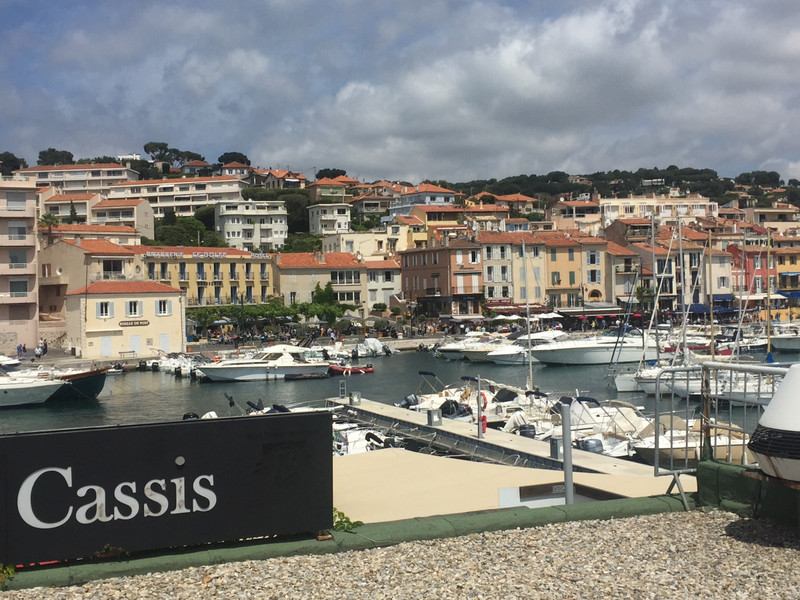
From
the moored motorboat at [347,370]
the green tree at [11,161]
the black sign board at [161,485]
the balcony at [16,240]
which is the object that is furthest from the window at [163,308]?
the green tree at [11,161]

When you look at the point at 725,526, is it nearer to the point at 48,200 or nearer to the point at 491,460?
the point at 491,460

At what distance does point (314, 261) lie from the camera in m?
85.8

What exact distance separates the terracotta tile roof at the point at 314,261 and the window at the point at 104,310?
22.6m

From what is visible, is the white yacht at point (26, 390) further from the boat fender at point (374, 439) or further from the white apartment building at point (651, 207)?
the white apartment building at point (651, 207)

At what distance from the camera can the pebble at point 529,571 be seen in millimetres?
7938

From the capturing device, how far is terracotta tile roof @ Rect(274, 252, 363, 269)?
84.4m

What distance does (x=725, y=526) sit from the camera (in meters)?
9.60

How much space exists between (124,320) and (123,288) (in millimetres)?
2397

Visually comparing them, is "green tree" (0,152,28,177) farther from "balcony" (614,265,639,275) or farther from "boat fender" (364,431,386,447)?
"boat fender" (364,431,386,447)

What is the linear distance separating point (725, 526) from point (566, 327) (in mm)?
76981

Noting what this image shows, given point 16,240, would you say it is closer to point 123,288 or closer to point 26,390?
point 123,288

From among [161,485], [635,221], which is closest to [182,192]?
[635,221]

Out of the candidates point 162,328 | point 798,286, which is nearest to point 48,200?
point 162,328

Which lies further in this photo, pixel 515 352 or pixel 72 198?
pixel 72 198
